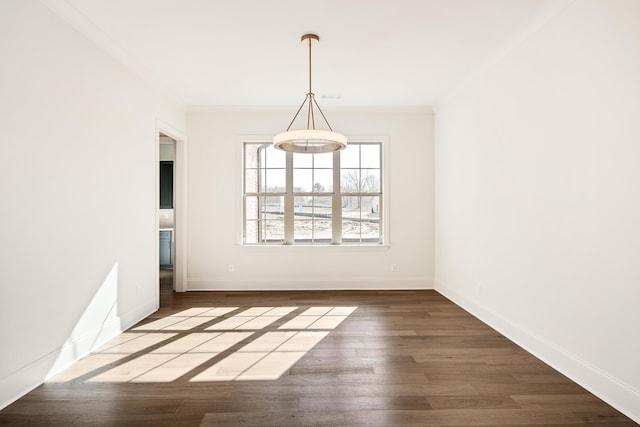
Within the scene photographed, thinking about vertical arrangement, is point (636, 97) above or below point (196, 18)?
below

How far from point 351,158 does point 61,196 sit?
3.84m

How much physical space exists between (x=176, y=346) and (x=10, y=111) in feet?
7.10

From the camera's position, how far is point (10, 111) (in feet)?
7.38

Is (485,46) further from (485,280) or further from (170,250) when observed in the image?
(170,250)

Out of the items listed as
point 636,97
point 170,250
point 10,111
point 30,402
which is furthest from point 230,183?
point 636,97

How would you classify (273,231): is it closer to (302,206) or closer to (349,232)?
(302,206)

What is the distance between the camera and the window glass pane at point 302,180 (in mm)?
5500

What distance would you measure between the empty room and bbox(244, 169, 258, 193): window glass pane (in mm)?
878

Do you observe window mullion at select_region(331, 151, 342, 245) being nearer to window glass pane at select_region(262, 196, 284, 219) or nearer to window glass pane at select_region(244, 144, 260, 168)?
window glass pane at select_region(262, 196, 284, 219)

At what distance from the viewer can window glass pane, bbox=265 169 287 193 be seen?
217 inches

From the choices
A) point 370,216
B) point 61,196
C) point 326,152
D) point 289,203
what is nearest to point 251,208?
point 289,203

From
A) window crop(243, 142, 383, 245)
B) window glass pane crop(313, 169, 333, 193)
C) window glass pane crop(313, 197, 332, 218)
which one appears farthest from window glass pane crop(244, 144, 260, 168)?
window glass pane crop(313, 197, 332, 218)

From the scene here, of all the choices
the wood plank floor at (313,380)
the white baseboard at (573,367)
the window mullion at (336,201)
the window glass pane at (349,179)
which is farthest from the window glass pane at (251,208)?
the white baseboard at (573,367)

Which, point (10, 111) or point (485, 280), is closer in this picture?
point (10, 111)
